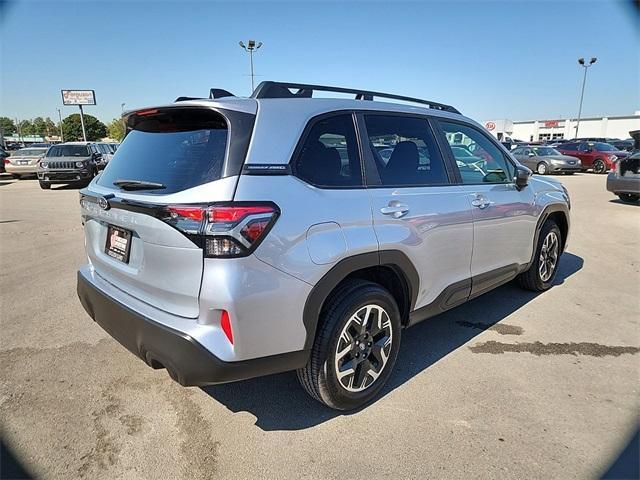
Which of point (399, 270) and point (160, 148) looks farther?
point (399, 270)

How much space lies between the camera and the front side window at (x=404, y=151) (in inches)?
110

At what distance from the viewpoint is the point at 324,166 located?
2.41 meters

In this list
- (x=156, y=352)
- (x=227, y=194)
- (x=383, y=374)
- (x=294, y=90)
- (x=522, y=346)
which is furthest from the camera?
(x=522, y=346)

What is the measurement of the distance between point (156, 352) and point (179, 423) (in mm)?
674

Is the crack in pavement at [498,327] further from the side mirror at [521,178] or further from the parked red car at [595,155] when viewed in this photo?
the parked red car at [595,155]

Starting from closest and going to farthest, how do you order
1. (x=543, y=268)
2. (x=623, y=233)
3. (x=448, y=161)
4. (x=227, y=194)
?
1. (x=227, y=194)
2. (x=448, y=161)
3. (x=543, y=268)
4. (x=623, y=233)

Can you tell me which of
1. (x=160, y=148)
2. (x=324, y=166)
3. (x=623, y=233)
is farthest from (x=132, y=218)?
(x=623, y=233)

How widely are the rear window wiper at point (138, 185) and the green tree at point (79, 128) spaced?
88.3 meters

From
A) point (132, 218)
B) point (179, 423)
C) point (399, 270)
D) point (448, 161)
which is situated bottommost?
point (179, 423)

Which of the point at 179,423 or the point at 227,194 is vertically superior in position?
the point at 227,194

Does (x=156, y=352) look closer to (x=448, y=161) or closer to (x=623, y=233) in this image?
(x=448, y=161)

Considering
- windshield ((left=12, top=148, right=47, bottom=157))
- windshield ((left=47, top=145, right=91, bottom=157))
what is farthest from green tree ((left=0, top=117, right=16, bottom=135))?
windshield ((left=47, top=145, right=91, bottom=157))

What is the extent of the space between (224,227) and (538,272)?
3.99 metres

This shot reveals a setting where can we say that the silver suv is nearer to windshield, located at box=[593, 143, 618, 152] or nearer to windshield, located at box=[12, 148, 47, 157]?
windshield, located at box=[12, 148, 47, 157]
